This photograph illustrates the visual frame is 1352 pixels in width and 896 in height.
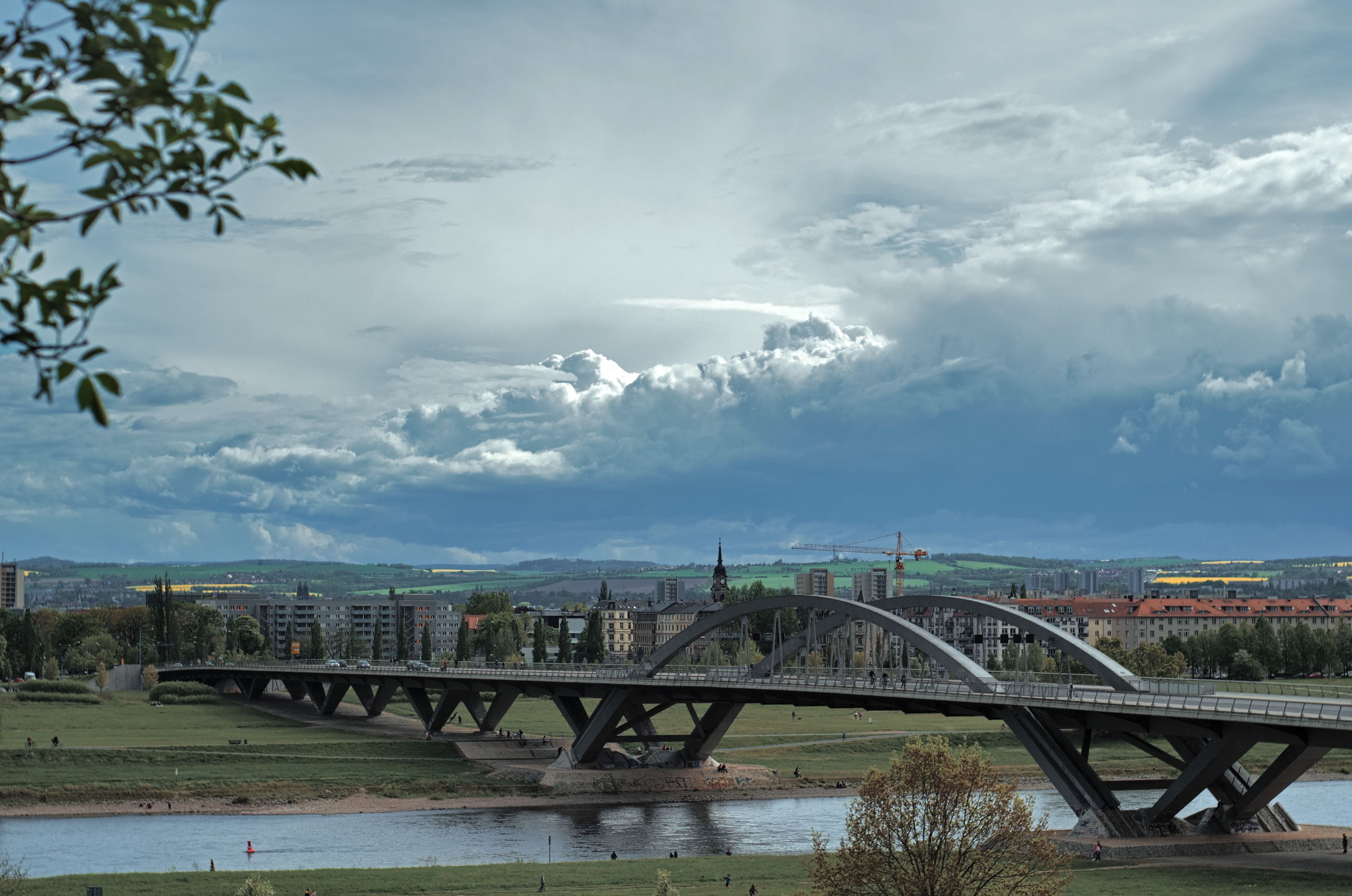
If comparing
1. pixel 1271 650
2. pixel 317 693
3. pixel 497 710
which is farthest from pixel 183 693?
pixel 1271 650

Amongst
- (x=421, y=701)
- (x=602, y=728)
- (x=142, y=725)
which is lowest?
(x=142, y=725)

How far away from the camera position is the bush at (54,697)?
447 ft

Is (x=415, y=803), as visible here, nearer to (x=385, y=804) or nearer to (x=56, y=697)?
(x=385, y=804)

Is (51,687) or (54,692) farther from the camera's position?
(51,687)

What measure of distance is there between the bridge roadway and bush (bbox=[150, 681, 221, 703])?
3401 centimetres

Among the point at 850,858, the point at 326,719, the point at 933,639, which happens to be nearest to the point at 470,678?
the point at 326,719

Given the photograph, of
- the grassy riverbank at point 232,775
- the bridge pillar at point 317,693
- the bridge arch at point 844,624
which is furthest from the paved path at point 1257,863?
the bridge pillar at point 317,693

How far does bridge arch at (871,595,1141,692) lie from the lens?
69.2 meters

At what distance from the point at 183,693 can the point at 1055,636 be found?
108 meters

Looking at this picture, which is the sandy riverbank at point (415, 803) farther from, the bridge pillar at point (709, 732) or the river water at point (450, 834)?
the bridge pillar at point (709, 732)

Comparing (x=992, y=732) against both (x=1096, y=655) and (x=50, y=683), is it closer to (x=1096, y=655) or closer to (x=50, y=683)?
(x=1096, y=655)

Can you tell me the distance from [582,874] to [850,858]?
79.9ft

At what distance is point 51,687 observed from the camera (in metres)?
144

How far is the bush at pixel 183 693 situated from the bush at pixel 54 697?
25.6 feet
